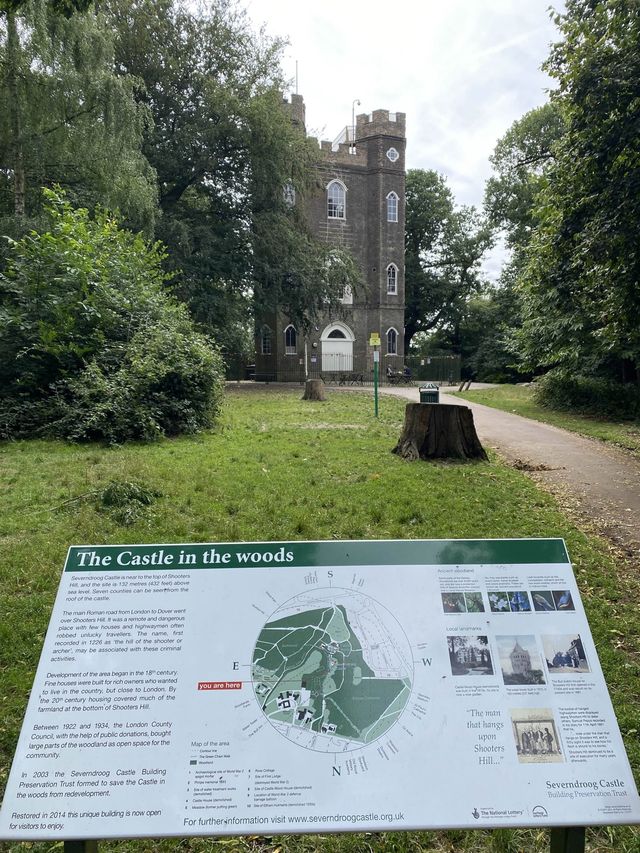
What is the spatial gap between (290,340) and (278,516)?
3562cm

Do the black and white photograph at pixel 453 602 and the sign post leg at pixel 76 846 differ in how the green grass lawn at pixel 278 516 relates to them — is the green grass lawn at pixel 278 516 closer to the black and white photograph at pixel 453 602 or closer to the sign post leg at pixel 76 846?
the black and white photograph at pixel 453 602

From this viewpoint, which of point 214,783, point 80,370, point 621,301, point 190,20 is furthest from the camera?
point 190,20

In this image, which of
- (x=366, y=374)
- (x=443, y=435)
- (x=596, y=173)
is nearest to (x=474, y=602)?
(x=443, y=435)

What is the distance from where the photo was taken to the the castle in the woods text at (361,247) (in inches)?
1638

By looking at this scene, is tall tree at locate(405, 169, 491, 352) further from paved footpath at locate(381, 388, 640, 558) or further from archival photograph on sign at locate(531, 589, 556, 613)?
archival photograph on sign at locate(531, 589, 556, 613)

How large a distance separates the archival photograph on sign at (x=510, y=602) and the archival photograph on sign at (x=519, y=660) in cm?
9

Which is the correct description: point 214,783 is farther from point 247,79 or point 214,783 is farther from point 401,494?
point 247,79

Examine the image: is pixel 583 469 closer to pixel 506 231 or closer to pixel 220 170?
pixel 220 170

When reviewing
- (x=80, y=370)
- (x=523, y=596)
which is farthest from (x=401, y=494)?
(x=80, y=370)

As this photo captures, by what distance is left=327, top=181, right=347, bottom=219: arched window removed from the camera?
42500 mm

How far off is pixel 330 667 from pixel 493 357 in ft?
153

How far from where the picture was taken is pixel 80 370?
12789mm

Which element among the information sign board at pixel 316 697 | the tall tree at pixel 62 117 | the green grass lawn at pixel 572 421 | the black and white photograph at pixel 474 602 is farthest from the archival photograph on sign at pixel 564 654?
the tall tree at pixel 62 117

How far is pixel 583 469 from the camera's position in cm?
1041
